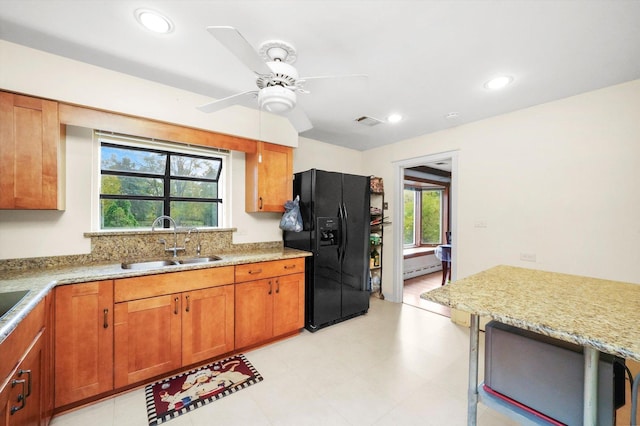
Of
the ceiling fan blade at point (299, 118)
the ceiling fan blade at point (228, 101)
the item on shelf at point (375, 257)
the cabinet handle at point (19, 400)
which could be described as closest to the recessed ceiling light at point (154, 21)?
the ceiling fan blade at point (228, 101)

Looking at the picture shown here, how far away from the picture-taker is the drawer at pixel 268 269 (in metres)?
2.43

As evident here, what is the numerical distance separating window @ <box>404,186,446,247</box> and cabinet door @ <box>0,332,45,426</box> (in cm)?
607

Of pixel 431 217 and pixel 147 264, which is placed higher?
pixel 431 217

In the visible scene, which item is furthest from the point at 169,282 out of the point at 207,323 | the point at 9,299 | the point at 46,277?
the point at 9,299

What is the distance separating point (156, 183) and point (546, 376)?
3.28 metres

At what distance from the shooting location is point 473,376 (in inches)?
52.2

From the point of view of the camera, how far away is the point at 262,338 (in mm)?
2557

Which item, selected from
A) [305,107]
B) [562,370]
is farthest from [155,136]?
[562,370]

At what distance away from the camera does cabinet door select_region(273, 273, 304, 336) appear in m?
2.66

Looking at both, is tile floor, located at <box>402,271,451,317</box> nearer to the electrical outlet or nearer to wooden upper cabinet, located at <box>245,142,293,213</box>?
the electrical outlet

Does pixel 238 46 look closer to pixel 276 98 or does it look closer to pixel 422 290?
pixel 276 98

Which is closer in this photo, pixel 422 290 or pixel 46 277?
pixel 46 277

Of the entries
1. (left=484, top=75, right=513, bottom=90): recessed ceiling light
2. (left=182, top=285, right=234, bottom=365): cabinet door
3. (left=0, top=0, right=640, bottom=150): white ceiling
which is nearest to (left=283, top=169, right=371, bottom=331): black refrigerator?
(left=182, top=285, right=234, bottom=365): cabinet door

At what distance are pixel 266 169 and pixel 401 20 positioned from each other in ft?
6.27
